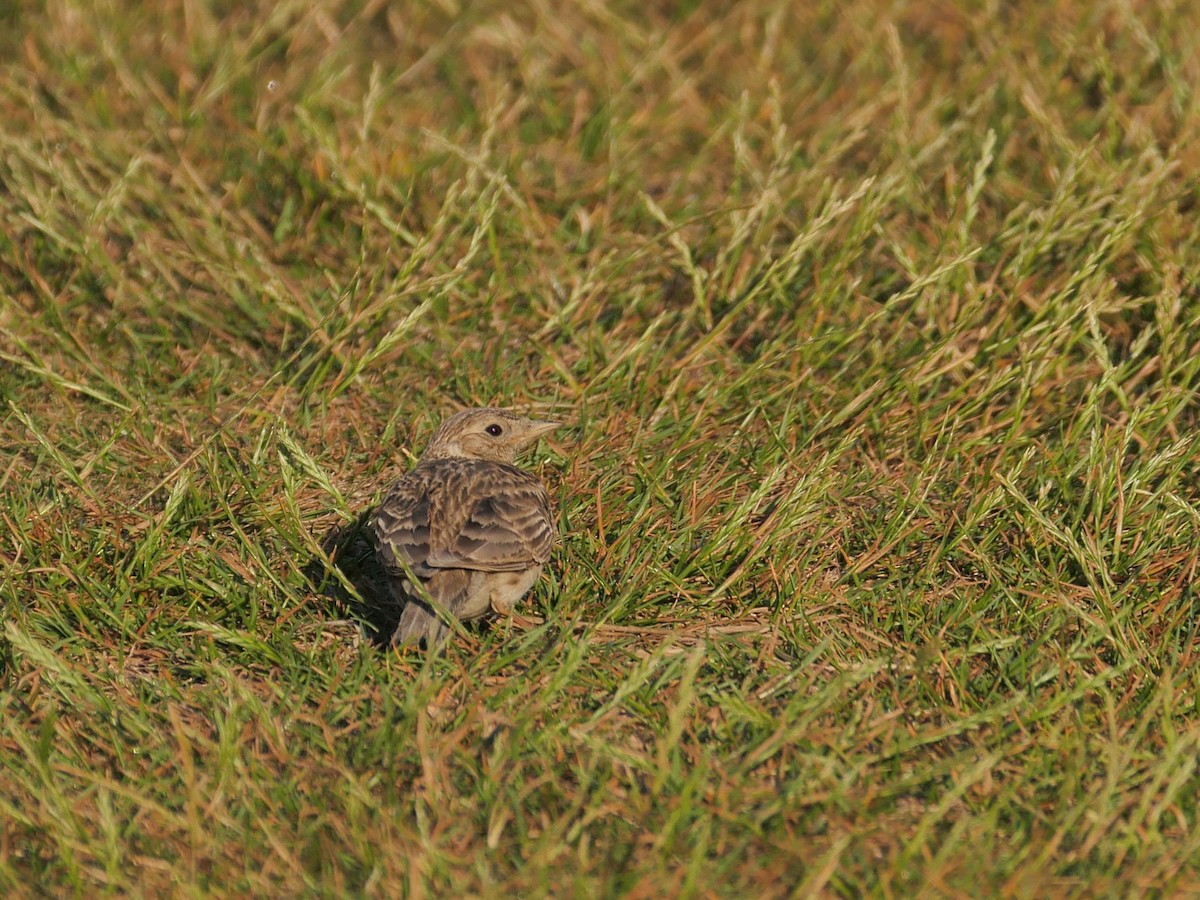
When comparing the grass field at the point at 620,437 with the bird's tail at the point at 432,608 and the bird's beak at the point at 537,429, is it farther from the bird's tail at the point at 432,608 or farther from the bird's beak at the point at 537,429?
the bird's beak at the point at 537,429

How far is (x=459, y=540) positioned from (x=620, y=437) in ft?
4.37

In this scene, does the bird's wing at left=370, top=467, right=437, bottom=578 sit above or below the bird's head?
above

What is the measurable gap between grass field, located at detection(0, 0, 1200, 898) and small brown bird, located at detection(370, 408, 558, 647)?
14cm

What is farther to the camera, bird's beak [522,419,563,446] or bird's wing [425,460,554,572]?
bird's beak [522,419,563,446]

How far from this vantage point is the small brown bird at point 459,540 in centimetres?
530

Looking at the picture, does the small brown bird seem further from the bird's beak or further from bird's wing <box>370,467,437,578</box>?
the bird's beak

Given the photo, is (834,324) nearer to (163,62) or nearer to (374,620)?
(374,620)

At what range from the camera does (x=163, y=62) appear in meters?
8.63

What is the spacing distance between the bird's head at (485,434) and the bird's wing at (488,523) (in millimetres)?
402

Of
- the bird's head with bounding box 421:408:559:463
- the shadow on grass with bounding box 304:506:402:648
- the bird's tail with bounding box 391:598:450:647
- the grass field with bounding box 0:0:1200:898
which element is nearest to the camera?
the grass field with bounding box 0:0:1200:898

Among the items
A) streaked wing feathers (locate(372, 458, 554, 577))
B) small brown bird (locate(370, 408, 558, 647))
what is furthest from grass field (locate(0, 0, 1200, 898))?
streaked wing feathers (locate(372, 458, 554, 577))

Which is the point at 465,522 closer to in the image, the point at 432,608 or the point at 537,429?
the point at 432,608

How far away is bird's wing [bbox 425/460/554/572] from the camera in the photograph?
5312 millimetres

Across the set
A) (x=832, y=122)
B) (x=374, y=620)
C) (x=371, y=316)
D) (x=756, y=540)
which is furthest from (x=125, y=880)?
(x=832, y=122)
